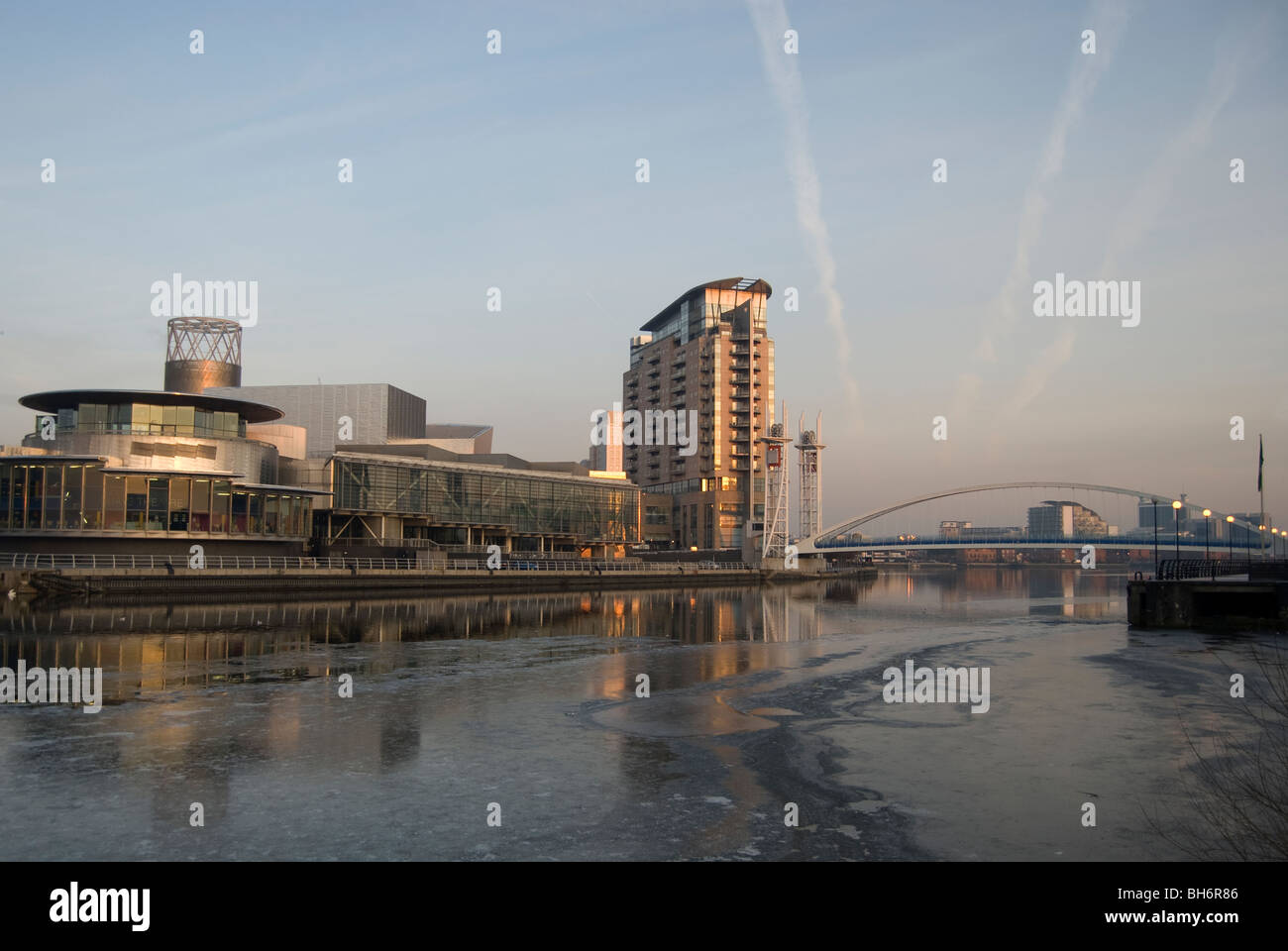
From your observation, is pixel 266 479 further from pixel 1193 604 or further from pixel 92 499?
pixel 1193 604

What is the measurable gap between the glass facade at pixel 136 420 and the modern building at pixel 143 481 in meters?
0.08

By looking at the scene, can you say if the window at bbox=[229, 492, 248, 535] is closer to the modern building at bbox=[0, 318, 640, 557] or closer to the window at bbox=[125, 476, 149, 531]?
the modern building at bbox=[0, 318, 640, 557]

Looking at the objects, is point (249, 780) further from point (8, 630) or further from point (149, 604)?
point (149, 604)

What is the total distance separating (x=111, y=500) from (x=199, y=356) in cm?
6299

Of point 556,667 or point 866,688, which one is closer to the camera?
point 866,688

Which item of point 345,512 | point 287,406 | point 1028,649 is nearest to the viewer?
point 1028,649

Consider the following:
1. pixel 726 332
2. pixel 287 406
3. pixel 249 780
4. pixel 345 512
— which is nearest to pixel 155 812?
pixel 249 780

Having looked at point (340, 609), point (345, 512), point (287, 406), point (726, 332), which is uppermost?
point (726, 332)

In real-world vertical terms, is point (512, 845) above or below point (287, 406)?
below

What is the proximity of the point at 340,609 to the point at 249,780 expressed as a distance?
4491 cm

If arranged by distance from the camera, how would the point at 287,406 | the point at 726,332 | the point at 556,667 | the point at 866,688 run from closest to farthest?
the point at 866,688 < the point at 556,667 < the point at 287,406 < the point at 726,332

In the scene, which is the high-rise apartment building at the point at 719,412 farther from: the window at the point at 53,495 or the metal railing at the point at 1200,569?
the window at the point at 53,495

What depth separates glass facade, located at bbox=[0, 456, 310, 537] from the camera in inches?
2753

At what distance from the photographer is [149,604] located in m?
58.8
